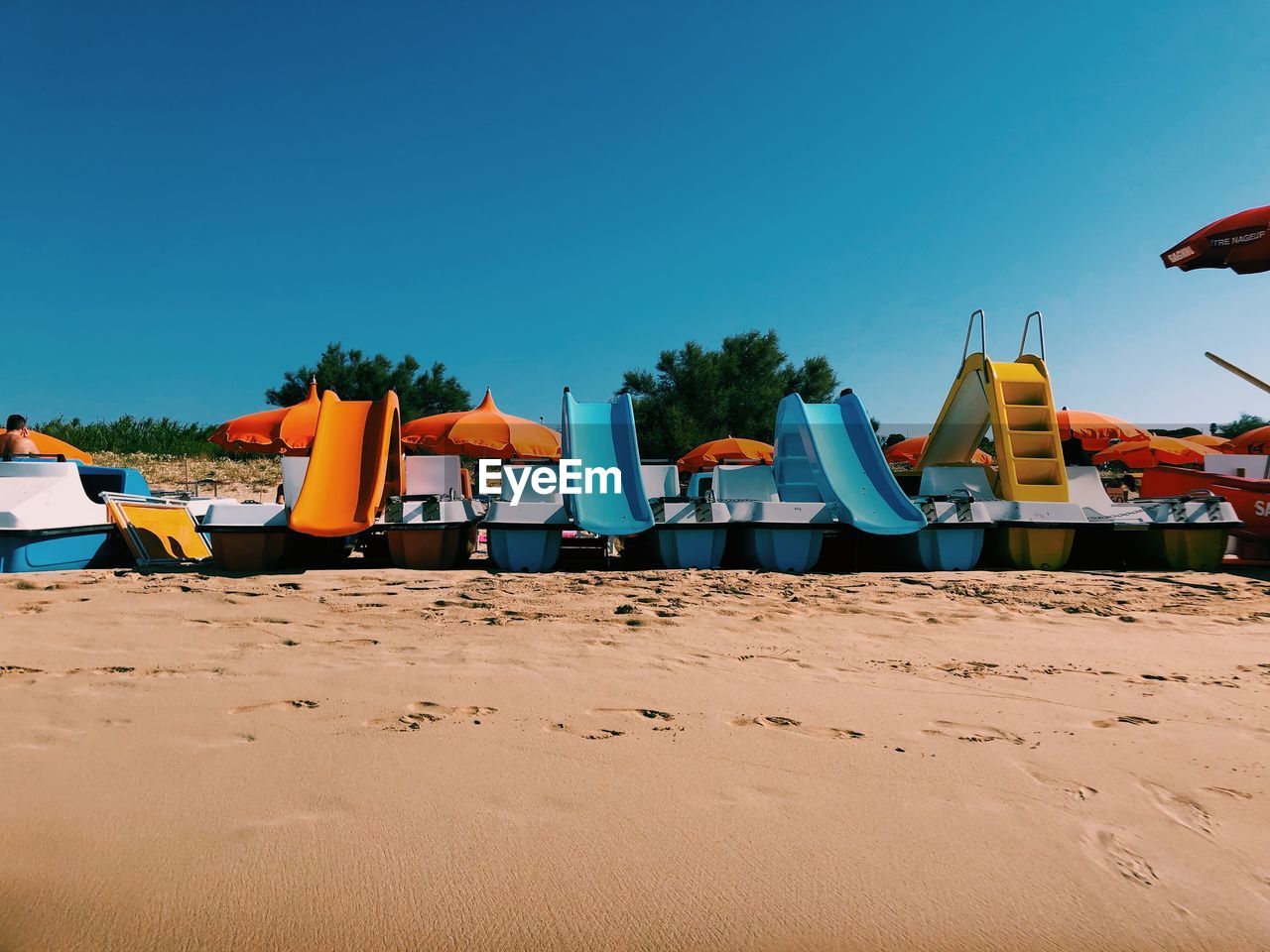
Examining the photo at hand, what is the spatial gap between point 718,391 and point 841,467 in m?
19.6

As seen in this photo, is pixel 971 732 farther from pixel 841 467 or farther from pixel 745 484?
pixel 745 484

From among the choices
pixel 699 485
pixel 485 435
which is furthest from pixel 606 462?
pixel 485 435

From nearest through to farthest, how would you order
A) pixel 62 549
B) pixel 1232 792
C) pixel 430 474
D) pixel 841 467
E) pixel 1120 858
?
pixel 1120 858
pixel 1232 792
pixel 62 549
pixel 841 467
pixel 430 474

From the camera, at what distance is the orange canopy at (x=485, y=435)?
42.1ft

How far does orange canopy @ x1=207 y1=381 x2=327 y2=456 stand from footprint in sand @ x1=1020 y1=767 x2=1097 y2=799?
1149cm

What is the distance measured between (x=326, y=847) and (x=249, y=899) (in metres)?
0.21

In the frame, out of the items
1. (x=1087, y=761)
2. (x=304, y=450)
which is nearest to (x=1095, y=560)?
(x=1087, y=761)

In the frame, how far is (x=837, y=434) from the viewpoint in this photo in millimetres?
8695

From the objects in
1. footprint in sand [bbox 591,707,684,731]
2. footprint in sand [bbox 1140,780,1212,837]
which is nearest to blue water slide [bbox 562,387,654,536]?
footprint in sand [bbox 591,707,684,731]

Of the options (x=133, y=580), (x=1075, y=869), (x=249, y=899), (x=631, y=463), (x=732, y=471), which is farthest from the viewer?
(x=732, y=471)

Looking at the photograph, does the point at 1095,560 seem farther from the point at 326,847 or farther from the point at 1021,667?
the point at 326,847

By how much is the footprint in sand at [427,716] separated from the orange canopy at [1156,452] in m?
17.3

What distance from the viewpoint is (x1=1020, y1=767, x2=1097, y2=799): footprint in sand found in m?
2.05

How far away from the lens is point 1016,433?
8383 mm
